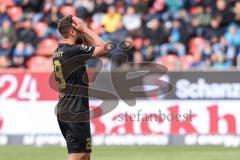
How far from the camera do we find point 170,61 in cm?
1797

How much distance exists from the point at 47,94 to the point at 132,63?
2.25 meters

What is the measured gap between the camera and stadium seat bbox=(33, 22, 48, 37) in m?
20.2

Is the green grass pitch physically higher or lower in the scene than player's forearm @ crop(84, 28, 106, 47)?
lower

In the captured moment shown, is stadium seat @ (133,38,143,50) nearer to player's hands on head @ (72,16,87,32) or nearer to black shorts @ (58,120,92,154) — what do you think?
black shorts @ (58,120,92,154)

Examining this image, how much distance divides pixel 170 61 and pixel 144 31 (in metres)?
1.79

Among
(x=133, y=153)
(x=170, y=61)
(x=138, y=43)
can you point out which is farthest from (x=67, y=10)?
(x=133, y=153)

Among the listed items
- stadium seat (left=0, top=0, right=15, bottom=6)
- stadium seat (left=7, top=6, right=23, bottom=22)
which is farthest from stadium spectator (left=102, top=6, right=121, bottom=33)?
stadium seat (left=0, top=0, right=15, bottom=6)

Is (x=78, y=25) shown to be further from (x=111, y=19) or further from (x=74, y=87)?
(x=111, y=19)

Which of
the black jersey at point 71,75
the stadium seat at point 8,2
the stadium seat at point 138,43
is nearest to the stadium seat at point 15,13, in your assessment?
the stadium seat at point 8,2

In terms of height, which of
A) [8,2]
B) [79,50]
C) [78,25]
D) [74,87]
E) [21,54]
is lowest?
[74,87]

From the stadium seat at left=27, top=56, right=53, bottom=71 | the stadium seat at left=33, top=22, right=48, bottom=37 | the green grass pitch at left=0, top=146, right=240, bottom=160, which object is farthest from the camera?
the stadium seat at left=33, top=22, right=48, bottom=37

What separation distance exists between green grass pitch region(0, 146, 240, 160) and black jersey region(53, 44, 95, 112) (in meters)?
4.44

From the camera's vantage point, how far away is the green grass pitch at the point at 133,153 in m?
13.5

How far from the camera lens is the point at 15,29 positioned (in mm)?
20516
